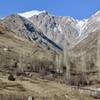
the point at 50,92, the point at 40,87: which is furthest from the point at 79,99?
the point at 40,87

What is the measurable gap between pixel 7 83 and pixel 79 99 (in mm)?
32054

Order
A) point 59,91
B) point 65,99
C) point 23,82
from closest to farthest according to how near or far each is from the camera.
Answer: point 65,99
point 59,91
point 23,82

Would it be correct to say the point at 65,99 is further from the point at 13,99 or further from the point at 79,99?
the point at 13,99

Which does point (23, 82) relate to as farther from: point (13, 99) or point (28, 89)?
point (13, 99)

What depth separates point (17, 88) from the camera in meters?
145

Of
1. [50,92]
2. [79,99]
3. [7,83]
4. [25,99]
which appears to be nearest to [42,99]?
[25,99]

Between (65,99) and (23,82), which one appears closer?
(65,99)

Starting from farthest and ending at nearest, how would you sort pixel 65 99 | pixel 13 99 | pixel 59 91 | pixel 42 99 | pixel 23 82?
1. pixel 23 82
2. pixel 59 91
3. pixel 65 99
4. pixel 42 99
5. pixel 13 99

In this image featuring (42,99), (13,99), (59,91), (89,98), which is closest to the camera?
(13,99)

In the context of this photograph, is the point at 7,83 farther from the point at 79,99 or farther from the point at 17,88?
the point at 79,99

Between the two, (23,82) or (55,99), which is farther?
(23,82)

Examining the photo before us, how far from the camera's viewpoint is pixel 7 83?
501 feet

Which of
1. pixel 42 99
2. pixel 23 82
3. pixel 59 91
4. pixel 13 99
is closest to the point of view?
pixel 13 99

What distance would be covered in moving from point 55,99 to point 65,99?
338cm
